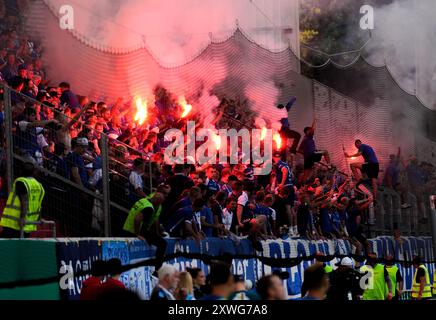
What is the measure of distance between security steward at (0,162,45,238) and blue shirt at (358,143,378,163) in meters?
12.8

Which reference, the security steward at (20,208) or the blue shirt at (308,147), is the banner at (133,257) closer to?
the security steward at (20,208)

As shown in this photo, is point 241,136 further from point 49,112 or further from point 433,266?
point 49,112

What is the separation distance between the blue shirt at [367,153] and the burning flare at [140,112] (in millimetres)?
6067

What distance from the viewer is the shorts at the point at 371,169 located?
73.2 feet

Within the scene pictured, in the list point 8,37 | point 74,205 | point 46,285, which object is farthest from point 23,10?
point 46,285

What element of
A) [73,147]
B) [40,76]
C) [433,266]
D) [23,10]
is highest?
[23,10]

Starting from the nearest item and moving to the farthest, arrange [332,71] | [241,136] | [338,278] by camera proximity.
Result: [338,278] → [241,136] → [332,71]

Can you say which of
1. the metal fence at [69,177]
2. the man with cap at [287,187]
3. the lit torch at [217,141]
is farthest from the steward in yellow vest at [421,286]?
the metal fence at [69,177]

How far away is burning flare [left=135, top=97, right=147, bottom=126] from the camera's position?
17.1m

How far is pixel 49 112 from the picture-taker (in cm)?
1245

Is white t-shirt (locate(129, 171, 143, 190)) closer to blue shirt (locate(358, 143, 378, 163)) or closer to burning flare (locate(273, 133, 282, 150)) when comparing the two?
burning flare (locate(273, 133, 282, 150))

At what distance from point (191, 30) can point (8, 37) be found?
7447 mm

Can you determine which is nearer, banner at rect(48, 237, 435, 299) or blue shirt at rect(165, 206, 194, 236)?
banner at rect(48, 237, 435, 299)

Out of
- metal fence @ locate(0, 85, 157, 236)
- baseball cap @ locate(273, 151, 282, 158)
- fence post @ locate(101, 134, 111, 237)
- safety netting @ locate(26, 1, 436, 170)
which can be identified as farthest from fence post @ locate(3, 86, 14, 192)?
baseball cap @ locate(273, 151, 282, 158)
